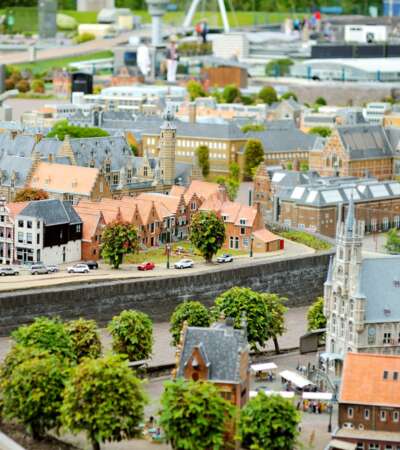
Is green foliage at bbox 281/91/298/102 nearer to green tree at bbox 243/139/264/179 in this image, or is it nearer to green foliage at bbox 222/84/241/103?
green foliage at bbox 222/84/241/103

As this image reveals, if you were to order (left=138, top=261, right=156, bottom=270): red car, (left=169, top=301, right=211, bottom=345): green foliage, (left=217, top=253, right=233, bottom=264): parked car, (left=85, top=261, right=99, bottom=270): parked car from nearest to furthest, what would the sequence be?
(left=169, top=301, right=211, bottom=345): green foliage, (left=138, top=261, right=156, bottom=270): red car, (left=85, top=261, right=99, bottom=270): parked car, (left=217, top=253, right=233, bottom=264): parked car

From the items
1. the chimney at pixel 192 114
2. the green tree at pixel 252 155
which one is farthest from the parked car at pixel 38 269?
the chimney at pixel 192 114

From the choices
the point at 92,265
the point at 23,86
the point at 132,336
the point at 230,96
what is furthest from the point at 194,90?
the point at 132,336

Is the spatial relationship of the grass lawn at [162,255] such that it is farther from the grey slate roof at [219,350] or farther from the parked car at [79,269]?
the grey slate roof at [219,350]

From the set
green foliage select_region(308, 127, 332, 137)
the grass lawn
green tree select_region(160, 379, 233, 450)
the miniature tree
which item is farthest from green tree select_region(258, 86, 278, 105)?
green tree select_region(160, 379, 233, 450)

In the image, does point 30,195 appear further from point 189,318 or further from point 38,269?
point 189,318

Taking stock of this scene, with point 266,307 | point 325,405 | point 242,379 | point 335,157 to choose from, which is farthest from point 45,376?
point 335,157

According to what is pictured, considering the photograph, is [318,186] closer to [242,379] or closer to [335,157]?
[335,157]

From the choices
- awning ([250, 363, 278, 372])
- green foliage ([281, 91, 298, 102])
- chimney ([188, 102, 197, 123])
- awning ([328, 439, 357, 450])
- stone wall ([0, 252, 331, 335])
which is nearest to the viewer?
awning ([328, 439, 357, 450])
